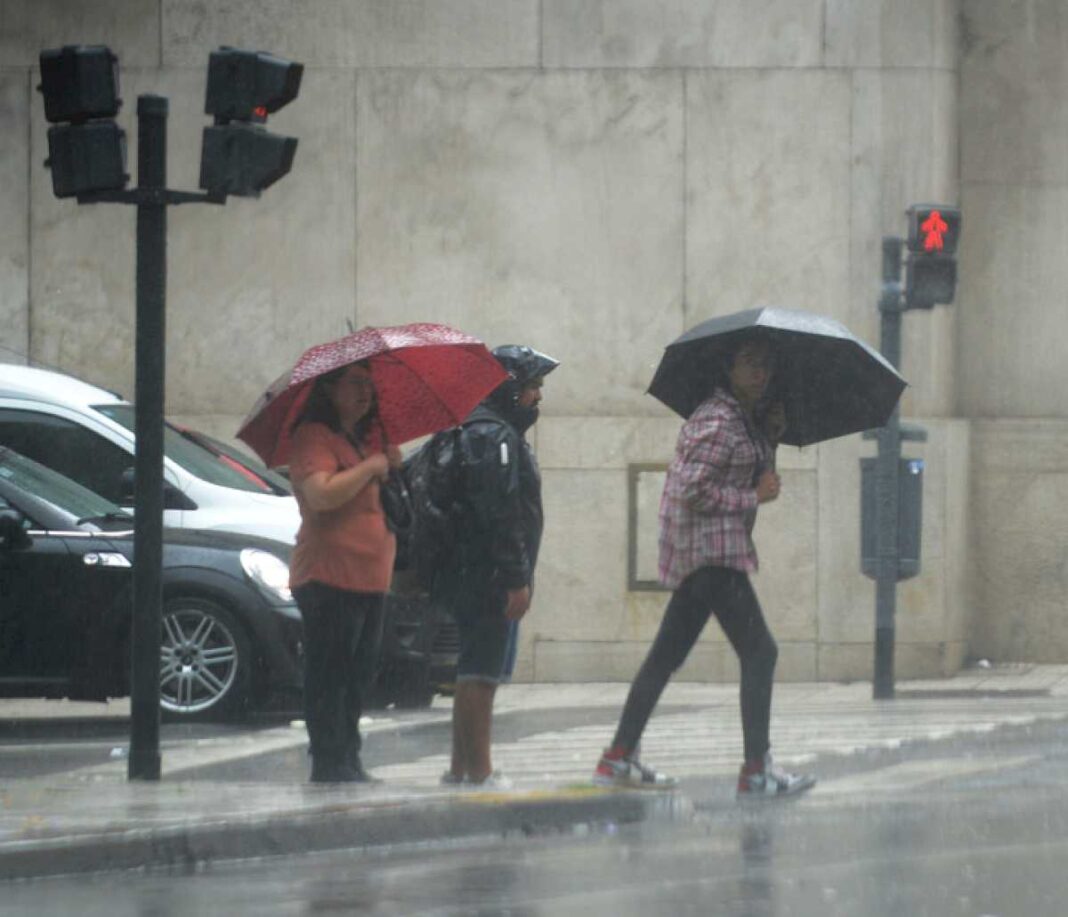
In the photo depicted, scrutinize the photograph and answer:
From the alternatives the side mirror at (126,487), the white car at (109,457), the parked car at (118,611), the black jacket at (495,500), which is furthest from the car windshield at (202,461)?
the black jacket at (495,500)

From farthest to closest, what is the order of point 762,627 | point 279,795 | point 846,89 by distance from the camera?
point 846,89 → point 762,627 → point 279,795

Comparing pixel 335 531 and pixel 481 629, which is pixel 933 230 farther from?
pixel 335 531

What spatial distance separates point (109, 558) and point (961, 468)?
22.5ft

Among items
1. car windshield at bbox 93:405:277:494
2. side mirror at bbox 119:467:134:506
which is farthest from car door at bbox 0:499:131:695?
car windshield at bbox 93:405:277:494

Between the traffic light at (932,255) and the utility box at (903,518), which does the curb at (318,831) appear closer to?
→ the utility box at (903,518)

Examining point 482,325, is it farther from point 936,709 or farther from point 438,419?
point 438,419

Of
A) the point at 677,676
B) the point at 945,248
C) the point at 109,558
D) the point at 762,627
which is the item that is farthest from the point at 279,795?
the point at 677,676

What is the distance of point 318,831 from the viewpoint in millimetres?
8008

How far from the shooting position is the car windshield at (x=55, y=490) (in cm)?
1300

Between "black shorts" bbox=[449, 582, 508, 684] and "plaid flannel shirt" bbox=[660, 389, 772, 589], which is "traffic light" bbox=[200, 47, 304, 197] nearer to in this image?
"black shorts" bbox=[449, 582, 508, 684]

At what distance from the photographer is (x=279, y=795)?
28.2ft

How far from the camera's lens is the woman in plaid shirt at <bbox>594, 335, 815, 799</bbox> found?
925 centimetres

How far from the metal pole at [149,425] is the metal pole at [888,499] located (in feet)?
21.5

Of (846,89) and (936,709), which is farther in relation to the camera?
(846,89)
